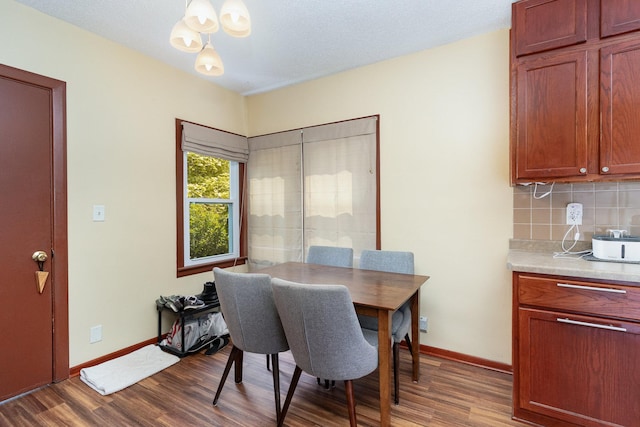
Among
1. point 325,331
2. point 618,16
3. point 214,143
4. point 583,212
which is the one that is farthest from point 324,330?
point 214,143

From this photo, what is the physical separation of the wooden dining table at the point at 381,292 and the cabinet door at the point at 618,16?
5.77 feet

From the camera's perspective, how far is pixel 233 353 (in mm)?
2064

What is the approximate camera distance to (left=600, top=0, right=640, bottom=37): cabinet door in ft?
5.50

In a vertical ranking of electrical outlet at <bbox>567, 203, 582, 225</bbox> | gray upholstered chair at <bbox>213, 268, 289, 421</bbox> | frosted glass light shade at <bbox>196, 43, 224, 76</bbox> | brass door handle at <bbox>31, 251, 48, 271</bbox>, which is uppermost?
frosted glass light shade at <bbox>196, 43, 224, 76</bbox>

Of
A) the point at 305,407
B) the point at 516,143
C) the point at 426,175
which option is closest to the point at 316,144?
the point at 426,175

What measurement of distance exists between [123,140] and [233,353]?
191 cm

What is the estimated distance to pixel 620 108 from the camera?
1.72 metres

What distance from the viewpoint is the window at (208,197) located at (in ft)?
9.91

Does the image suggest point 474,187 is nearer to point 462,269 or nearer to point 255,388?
point 462,269

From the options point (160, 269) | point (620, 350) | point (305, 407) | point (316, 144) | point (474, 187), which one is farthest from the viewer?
point (316, 144)

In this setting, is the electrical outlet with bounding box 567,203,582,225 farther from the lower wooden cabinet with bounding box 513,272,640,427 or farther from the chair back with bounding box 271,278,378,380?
the chair back with bounding box 271,278,378,380

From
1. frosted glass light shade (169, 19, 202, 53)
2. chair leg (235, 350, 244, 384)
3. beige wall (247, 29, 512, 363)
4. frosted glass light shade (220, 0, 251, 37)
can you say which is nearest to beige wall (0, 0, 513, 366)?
beige wall (247, 29, 512, 363)

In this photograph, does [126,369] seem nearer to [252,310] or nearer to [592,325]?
[252,310]

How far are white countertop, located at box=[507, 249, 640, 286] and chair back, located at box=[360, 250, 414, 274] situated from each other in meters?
0.70
